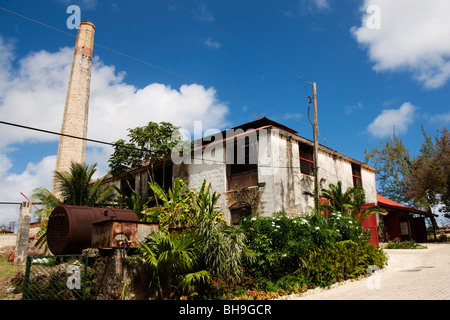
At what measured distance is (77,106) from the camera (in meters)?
24.8

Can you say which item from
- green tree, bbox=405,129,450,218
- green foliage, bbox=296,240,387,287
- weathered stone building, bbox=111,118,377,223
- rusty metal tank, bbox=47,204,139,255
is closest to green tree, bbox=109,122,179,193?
weathered stone building, bbox=111,118,377,223

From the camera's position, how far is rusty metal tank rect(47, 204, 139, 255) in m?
11.1

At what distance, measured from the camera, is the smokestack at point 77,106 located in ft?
78.0

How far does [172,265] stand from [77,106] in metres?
18.8

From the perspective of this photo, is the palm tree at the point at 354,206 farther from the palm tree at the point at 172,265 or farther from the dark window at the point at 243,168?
the palm tree at the point at 172,265

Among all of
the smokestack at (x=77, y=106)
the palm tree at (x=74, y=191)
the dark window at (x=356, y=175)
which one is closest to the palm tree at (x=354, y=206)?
the dark window at (x=356, y=175)

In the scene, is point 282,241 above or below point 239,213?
below

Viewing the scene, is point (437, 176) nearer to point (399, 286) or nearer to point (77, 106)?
point (399, 286)

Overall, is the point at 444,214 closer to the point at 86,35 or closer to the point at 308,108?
the point at 308,108

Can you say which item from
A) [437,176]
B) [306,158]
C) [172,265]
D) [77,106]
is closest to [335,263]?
[172,265]

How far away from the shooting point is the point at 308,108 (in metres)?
16.6

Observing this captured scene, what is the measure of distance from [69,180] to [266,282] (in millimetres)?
11727

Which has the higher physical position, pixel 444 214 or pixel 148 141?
pixel 148 141
